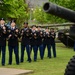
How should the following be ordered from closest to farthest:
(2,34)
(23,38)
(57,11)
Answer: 1. (57,11)
2. (2,34)
3. (23,38)

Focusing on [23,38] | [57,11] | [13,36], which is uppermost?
[57,11]

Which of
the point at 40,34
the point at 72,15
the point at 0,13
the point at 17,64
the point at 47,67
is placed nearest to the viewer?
the point at 72,15

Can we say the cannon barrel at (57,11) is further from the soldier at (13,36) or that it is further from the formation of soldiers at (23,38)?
the soldier at (13,36)

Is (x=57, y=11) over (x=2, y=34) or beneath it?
over

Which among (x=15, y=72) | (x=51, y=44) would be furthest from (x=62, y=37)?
(x=15, y=72)

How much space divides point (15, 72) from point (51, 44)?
254 inches

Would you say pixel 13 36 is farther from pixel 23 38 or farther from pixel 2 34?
pixel 23 38

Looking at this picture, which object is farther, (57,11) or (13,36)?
(13,36)

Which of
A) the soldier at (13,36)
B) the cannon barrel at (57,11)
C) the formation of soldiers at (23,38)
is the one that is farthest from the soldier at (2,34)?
the cannon barrel at (57,11)

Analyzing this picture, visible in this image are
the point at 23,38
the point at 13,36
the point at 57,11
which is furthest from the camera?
the point at 23,38

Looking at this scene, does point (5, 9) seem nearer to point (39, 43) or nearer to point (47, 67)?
point (39, 43)

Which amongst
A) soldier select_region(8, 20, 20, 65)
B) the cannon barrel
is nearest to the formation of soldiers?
soldier select_region(8, 20, 20, 65)

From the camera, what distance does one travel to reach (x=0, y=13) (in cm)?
3306

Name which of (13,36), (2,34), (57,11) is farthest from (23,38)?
(57,11)
